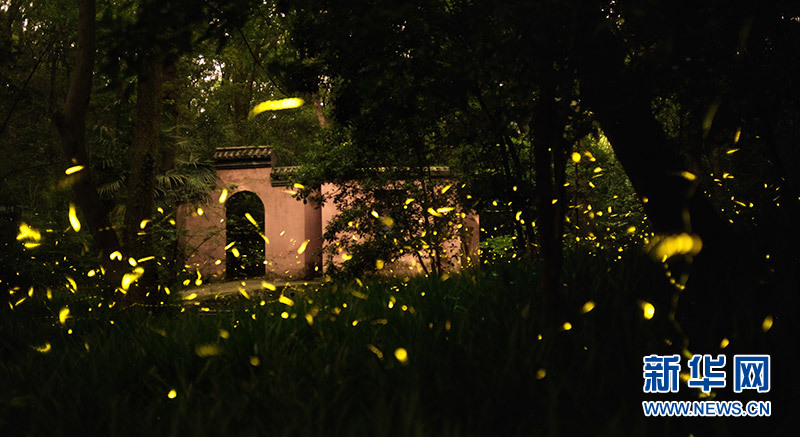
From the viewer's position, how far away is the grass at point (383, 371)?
2.03 metres

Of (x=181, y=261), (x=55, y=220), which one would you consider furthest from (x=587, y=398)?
(x=181, y=261)

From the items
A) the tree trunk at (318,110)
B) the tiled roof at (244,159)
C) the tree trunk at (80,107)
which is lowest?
the tree trunk at (80,107)

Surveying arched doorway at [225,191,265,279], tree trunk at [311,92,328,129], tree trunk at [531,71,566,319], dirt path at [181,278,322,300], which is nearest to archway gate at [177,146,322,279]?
dirt path at [181,278,322,300]

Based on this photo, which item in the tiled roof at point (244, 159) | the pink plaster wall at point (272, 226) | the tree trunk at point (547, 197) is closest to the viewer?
the tree trunk at point (547, 197)

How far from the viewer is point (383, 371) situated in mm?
2539

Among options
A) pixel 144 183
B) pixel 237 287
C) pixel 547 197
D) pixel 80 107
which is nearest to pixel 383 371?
pixel 547 197

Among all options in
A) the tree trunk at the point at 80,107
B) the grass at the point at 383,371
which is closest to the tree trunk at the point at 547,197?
the grass at the point at 383,371

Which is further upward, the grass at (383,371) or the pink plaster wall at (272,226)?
the pink plaster wall at (272,226)

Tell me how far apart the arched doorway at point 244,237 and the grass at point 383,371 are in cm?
1159

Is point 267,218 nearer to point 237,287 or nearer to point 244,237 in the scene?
point 244,237

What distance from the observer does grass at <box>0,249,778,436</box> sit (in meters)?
2.03

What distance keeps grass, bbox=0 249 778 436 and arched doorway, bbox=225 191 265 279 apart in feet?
38.0

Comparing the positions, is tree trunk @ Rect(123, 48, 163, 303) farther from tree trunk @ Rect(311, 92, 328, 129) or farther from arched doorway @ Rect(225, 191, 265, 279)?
tree trunk @ Rect(311, 92, 328, 129)

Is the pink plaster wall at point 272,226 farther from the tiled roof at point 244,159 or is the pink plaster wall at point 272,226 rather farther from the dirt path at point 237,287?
the dirt path at point 237,287
